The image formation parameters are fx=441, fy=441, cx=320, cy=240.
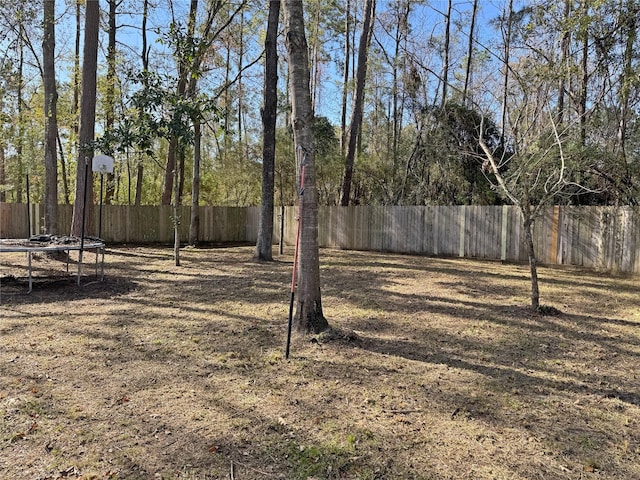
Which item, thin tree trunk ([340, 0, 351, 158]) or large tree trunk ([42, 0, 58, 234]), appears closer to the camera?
large tree trunk ([42, 0, 58, 234])

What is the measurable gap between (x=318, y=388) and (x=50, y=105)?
913 cm

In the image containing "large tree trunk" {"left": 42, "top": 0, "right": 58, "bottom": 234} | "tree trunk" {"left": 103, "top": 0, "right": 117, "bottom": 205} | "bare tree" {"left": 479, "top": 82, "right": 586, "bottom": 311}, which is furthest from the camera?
"tree trunk" {"left": 103, "top": 0, "right": 117, "bottom": 205}

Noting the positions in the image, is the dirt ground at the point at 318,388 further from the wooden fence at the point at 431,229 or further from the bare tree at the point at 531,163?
the wooden fence at the point at 431,229

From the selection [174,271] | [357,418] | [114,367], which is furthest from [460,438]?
[174,271]

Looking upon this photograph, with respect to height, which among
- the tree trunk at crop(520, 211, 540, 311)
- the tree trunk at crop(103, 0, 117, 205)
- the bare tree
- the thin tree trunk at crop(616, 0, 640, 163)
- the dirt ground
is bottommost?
the dirt ground

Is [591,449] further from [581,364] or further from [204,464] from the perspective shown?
[204,464]

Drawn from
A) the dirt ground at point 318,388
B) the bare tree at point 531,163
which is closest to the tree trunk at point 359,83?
the bare tree at point 531,163

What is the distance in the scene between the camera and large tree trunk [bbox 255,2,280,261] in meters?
9.30

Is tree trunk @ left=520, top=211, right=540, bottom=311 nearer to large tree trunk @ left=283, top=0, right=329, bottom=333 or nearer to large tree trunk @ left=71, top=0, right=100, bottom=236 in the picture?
large tree trunk @ left=283, top=0, right=329, bottom=333

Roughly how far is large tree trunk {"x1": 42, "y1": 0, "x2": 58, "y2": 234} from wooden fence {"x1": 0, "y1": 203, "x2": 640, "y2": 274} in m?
3.31

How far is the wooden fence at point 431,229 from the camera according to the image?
902cm

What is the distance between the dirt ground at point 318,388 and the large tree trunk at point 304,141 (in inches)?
20.3

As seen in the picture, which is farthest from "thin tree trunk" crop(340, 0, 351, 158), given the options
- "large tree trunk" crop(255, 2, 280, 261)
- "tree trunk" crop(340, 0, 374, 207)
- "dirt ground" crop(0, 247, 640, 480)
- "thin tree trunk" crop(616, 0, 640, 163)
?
"dirt ground" crop(0, 247, 640, 480)

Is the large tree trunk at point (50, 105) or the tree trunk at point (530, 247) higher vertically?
the large tree trunk at point (50, 105)
